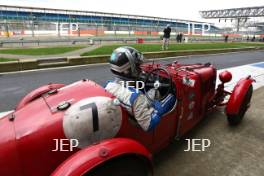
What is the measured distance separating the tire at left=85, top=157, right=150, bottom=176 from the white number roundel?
0.85ft

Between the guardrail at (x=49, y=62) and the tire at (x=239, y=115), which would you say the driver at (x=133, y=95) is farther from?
the guardrail at (x=49, y=62)

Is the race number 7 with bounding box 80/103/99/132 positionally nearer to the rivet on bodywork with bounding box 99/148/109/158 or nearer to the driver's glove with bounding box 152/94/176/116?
the rivet on bodywork with bounding box 99/148/109/158

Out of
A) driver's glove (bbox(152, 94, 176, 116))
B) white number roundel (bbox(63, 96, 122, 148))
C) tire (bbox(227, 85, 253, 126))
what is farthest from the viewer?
tire (bbox(227, 85, 253, 126))

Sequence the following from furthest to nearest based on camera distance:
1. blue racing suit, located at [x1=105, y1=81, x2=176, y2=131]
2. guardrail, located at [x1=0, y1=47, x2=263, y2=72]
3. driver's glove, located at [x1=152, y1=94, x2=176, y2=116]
Answer: guardrail, located at [x1=0, y1=47, x2=263, y2=72]
driver's glove, located at [x1=152, y1=94, x2=176, y2=116]
blue racing suit, located at [x1=105, y1=81, x2=176, y2=131]

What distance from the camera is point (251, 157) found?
319 cm

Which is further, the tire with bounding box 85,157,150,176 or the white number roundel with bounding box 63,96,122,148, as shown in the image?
the white number roundel with bounding box 63,96,122,148

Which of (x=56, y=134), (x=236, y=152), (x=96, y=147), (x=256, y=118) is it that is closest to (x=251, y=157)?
(x=236, y=152)

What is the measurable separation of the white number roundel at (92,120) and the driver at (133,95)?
20cm

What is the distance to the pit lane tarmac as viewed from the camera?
2.88 metres

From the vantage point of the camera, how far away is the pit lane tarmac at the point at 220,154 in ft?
9.45

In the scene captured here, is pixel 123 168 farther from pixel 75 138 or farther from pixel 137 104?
pixel 137 104

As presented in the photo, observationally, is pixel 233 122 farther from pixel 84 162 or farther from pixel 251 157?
pixel 84 162

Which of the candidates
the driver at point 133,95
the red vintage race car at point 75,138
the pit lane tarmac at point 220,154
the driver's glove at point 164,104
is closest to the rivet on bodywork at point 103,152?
the red vintage race car at point 75,138

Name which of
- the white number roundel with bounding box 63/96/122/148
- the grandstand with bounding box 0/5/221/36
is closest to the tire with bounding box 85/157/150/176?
the white number roundel with bounding box 63/96/122/148
